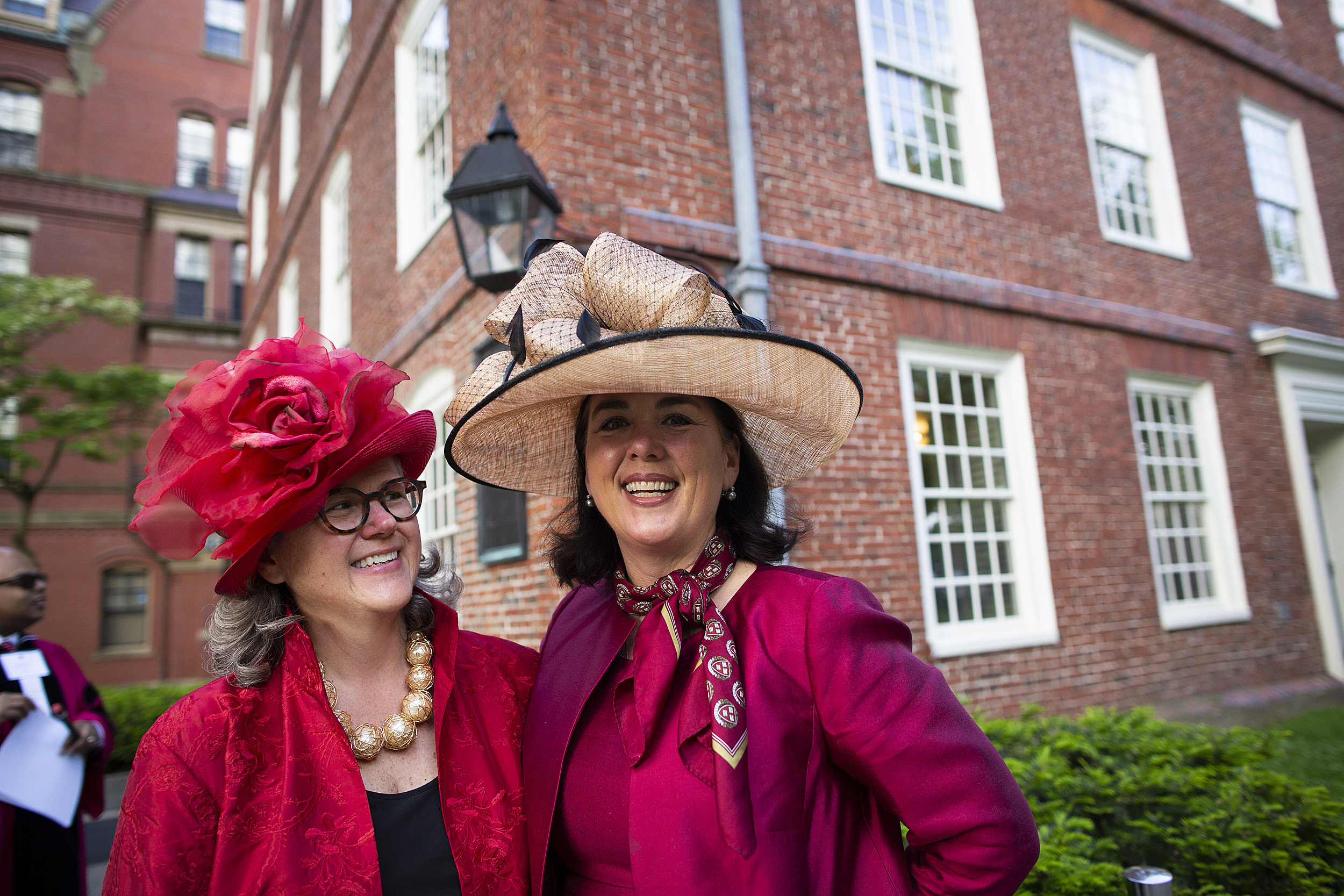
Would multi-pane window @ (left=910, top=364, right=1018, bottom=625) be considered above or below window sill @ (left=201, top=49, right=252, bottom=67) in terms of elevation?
below

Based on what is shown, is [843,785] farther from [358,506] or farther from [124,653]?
[124,653]

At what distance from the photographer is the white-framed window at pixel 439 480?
6566 mm

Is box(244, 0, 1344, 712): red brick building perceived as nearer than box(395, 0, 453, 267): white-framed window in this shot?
Yes

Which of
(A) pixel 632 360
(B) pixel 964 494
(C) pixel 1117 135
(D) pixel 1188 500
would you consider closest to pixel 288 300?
(B) pixel 964 494

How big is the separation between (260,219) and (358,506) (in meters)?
19.6

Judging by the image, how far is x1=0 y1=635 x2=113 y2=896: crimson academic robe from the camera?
3.75 m

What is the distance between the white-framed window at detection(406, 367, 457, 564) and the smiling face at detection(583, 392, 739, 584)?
472 centimetres

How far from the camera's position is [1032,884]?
8.27ft

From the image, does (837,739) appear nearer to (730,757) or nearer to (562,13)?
(730,757)

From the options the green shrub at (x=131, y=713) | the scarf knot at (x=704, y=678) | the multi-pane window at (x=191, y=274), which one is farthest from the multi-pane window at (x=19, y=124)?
the scarf knot at (x=704, y=678)

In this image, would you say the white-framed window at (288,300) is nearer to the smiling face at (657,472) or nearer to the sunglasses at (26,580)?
the sunglasses at (26,580)

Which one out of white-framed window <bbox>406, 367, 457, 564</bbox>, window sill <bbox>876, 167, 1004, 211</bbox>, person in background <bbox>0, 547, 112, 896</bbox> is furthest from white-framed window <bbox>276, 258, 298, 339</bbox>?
window sill <bbox>876, 167, 1004, 211</bbox>

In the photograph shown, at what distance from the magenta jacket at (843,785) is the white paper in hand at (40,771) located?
299 centimetres

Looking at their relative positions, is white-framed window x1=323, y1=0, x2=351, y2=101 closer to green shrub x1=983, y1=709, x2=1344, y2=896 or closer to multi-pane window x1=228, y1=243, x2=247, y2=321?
green shrub x1=983, y1=709, x2=1344, y2=896
